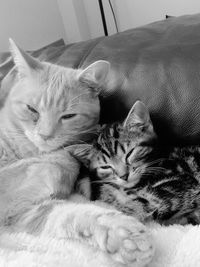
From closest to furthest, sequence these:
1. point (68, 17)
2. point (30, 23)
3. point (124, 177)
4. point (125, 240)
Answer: point (125, 240) → point (124, 177) → point (30, 23) → point (68, 17)

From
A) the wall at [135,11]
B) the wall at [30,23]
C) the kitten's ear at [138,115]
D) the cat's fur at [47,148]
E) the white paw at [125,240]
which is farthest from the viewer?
the wall at [135,11]

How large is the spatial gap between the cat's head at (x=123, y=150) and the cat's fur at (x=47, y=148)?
0.17 feet

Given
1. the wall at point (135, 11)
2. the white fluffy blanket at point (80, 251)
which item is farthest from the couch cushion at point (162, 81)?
the wall at point (135, 11)

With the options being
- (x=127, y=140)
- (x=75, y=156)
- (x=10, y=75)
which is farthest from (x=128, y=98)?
(x=10, y=75)

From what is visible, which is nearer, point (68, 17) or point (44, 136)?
point (44, 136)

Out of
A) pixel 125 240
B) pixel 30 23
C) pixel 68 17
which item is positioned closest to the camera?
pixel 125 240

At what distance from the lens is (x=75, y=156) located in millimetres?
1137

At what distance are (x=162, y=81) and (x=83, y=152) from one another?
13.7 inches

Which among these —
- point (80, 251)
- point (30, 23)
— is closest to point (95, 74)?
point (80, 251)

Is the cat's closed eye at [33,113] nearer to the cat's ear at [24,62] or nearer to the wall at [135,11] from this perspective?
the cat's ear at [24,62]

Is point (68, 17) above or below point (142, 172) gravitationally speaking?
above

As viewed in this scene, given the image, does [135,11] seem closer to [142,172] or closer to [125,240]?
[142,172]

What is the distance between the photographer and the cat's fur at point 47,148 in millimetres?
878

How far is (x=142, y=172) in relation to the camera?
1088mm
